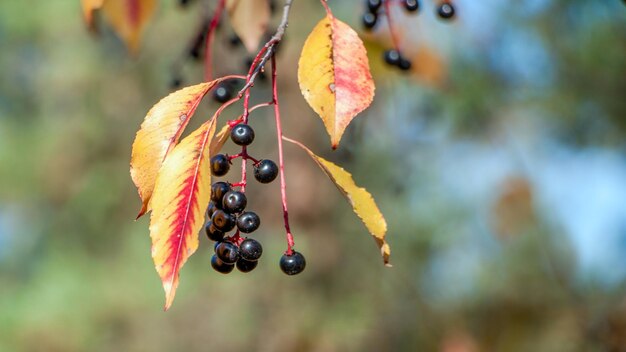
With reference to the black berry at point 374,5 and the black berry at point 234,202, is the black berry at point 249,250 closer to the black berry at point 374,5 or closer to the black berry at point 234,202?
the black berry at point 234,202

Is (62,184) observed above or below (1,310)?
above

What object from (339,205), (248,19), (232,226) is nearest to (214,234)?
(232,226)

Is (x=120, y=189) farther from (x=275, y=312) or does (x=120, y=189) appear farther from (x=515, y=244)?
(x=515, y=244)

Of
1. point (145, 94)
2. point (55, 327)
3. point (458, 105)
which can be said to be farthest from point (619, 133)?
point (55, 327)

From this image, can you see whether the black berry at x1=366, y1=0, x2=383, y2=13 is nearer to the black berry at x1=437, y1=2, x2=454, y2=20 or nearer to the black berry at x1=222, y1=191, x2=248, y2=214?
the black berry at x1=437, y1=2, x2=454, y2=20

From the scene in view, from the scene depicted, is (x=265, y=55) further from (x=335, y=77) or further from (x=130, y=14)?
(x=130, y=14)

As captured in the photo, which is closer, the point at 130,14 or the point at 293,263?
the point at 293,263

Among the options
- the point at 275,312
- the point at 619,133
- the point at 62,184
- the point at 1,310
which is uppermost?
the point at 619,133
